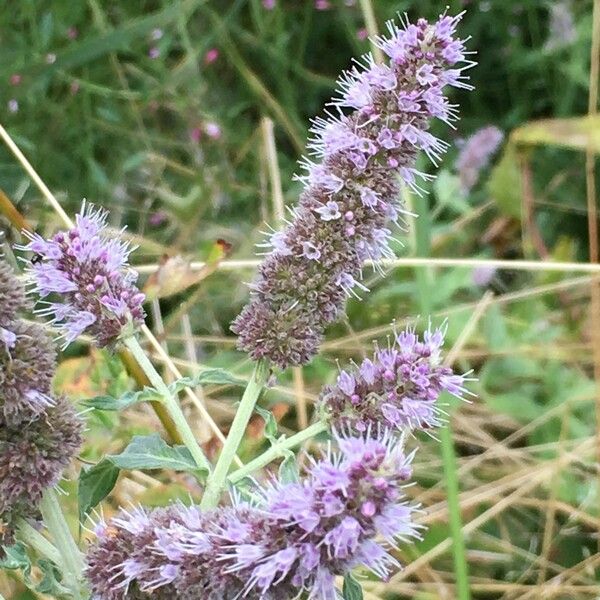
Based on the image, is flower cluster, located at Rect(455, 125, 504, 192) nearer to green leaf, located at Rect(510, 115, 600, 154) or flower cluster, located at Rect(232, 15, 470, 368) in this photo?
green leaf, located at Rect(510, 115, 600, 154)

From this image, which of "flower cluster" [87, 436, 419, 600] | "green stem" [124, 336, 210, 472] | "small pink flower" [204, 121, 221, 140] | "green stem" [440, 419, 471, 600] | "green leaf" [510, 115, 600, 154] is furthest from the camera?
"small pink flower" [204, 121, 221, 140]

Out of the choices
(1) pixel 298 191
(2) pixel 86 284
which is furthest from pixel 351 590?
(1) pixel 298 191

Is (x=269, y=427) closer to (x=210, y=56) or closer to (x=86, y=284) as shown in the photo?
(x=86, y=284)

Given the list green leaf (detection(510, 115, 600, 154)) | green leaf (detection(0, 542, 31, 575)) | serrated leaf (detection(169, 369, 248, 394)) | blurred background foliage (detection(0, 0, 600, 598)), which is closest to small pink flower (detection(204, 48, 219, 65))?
blurred background foliage (detection(0, 0, 600, 598))

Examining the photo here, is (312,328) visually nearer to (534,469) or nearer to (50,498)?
(50,498)

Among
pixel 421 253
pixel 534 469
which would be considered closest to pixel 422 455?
pixel 534 469

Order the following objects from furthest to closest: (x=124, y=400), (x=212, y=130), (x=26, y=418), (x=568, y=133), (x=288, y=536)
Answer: (x=212, y=130), (x=568, y=133), (x=124, y=400), (x=26, y=418), (x=288, y=536)
